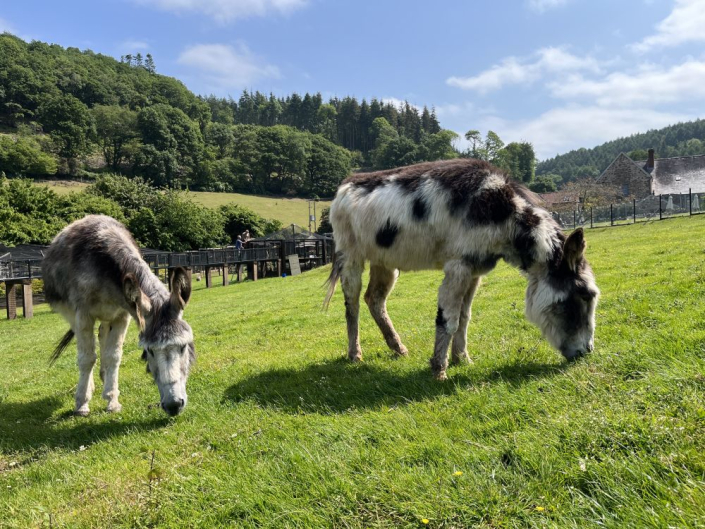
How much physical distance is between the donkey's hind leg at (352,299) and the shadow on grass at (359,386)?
0.44 metres

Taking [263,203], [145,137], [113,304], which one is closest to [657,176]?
[263,203]

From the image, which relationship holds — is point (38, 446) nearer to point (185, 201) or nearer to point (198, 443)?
point (198, 443)

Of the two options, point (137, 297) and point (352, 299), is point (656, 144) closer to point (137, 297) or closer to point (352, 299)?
point (352, 299)

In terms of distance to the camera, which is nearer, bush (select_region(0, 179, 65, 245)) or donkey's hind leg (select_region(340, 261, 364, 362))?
donkey's hind leg (select_region(340, 261, 364, 362))

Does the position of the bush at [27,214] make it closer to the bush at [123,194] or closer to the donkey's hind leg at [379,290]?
the bush at [123,194]

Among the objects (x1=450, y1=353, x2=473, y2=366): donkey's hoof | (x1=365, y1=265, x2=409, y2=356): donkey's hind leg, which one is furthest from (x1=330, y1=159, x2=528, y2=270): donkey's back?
(x1=450, y1=353, x2=473, y2=366): donkey's hoof

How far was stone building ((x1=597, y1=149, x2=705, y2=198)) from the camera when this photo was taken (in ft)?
196

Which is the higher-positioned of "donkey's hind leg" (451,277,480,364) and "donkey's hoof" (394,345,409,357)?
"donkey's hind leg" (451,277,480,364)

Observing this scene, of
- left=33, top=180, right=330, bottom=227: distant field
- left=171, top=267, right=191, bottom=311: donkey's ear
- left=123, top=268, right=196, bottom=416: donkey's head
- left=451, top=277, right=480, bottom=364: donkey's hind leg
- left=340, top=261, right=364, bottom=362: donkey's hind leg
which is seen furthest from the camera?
left=33, top=180, right=330, bottom=227: distant field

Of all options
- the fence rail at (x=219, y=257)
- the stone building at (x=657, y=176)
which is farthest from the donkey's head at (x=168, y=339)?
the stone building at (x=657, y=176)

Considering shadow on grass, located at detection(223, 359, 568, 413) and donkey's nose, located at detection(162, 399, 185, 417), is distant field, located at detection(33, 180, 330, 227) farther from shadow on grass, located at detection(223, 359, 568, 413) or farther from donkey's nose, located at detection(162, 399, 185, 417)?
donkey's nose, located at detection(162, 399, 185, 417)

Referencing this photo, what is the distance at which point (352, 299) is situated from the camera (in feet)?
18.8

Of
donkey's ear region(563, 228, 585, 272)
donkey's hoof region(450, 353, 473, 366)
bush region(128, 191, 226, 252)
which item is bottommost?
donkey's hoof region(450, 353, 473, 366)

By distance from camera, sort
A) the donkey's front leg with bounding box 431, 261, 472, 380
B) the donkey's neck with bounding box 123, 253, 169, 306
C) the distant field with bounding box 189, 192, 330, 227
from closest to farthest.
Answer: the donkey's front leg with bounding box 431, 261, 472, 380 < the donkey's neck with bounding box 123, 253, 169, 306 < the distant field with bounding box 189, 192, 330, 227
